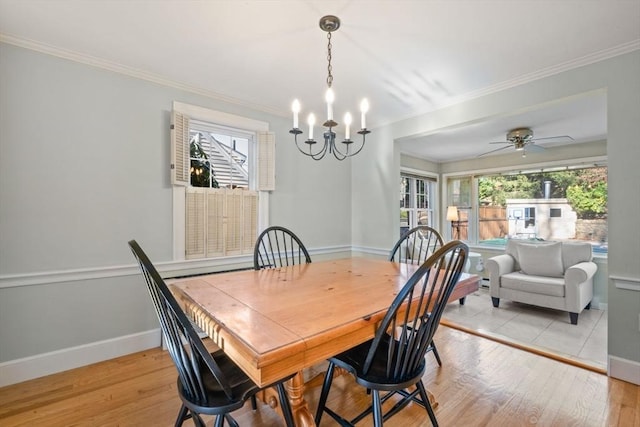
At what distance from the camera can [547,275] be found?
383 centimetres

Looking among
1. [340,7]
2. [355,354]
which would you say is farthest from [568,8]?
[355,354]

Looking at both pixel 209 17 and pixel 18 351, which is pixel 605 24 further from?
pixel 18 351

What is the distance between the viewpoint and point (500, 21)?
1.84 m

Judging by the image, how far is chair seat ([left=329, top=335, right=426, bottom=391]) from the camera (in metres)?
1.26

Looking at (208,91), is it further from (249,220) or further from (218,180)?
(249,220)

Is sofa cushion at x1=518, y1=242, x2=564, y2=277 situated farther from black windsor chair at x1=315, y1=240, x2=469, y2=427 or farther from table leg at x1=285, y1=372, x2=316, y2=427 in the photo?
table leg at x1=285, y1=372, x2=316, y2=427

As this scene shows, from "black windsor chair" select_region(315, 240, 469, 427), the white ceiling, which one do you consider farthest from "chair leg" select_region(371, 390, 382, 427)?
the white ceiling

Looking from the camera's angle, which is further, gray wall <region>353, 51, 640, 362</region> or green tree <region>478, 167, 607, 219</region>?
green tree <region>478, 167, 607, 219</region>

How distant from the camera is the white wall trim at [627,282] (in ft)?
6.79

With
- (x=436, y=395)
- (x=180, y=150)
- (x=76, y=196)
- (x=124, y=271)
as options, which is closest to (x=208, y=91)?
(x=180, y=150)

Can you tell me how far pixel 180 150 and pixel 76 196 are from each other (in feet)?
2.79

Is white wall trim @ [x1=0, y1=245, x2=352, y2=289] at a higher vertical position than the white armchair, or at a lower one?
higher

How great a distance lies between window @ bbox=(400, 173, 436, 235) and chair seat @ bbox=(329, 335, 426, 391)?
4.24m

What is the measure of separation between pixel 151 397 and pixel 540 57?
3652 mm
